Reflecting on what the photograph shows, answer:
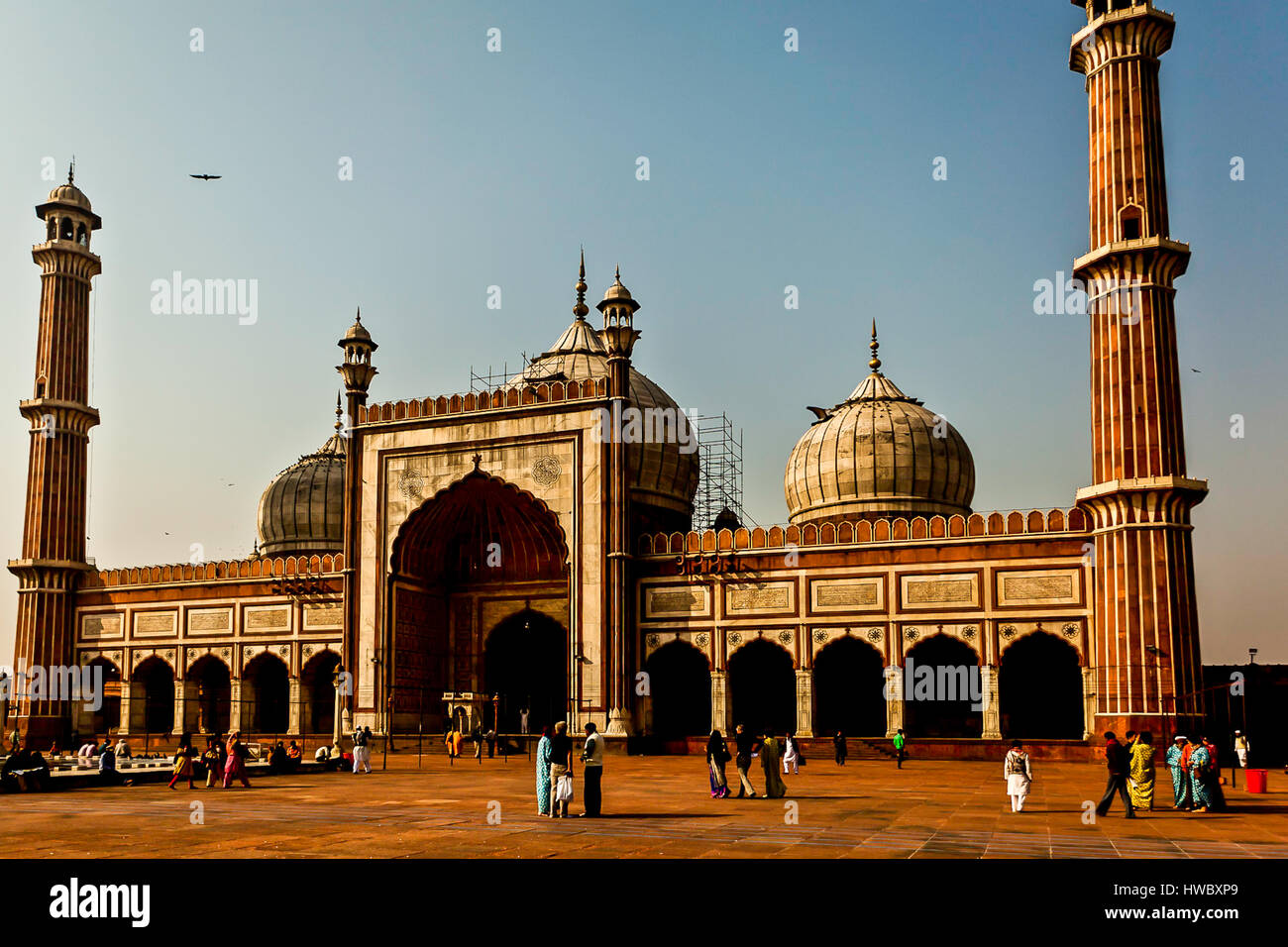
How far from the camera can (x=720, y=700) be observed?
33.0 m

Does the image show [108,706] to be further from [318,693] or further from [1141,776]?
[1141,776]

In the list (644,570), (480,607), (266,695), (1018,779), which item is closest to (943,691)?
(644,570)

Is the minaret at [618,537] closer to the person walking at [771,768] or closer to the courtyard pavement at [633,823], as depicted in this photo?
the courtyard pavement at [633,823]

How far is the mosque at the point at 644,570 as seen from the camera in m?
28.6

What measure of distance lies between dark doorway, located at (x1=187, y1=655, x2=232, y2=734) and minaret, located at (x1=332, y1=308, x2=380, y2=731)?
6.68 m

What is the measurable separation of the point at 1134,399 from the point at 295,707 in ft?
84.8

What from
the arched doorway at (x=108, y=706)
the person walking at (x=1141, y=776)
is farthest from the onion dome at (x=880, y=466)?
the arched doorway at (x=108, y=706)

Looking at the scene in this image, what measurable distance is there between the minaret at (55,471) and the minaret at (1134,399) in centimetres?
3272

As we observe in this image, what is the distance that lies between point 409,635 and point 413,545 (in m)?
2.70

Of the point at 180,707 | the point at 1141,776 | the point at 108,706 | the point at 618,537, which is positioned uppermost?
the point at 618,537
